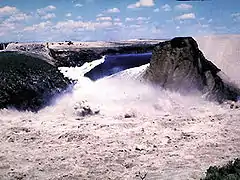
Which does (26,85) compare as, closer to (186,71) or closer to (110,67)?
(186,71)

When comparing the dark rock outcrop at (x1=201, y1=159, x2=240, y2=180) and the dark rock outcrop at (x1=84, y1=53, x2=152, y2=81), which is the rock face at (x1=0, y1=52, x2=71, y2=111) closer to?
the dark rock outcrop at (x1=84, y1=53, x2=152, y2=81)

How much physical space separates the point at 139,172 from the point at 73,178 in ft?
5.66

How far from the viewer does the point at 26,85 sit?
66.1 ft

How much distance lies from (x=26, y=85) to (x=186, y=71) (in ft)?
28.8

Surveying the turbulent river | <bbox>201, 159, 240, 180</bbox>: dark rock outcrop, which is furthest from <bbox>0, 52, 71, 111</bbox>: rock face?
<bbox>201, 159, 240, 180</bbox>: dark rock outcrop

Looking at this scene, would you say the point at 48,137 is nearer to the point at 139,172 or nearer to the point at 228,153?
the point at 139,172

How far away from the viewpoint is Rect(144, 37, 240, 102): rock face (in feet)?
57.2

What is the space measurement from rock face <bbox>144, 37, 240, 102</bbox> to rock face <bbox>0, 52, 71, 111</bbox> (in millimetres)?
6157

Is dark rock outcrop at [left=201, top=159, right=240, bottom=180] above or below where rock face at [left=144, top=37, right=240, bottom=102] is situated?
below

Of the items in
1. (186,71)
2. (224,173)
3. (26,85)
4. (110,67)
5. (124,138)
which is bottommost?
(124,138)

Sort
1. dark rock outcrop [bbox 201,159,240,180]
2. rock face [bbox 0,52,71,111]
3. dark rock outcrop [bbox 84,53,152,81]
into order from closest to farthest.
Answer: dark rock outcrop [bbox 201,159,240,180], rock face [bbox 0,52,71,111], dark rock outcrop [bbox 84,53,152,81]

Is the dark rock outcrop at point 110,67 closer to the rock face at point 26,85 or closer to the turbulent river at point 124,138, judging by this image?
the rock face at point 26,85

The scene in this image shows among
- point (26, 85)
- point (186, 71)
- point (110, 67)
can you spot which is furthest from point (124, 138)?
point (110, 67)

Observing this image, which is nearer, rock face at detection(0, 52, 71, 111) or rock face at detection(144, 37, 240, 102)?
rock face at detection(144, 37, 240, 102)
